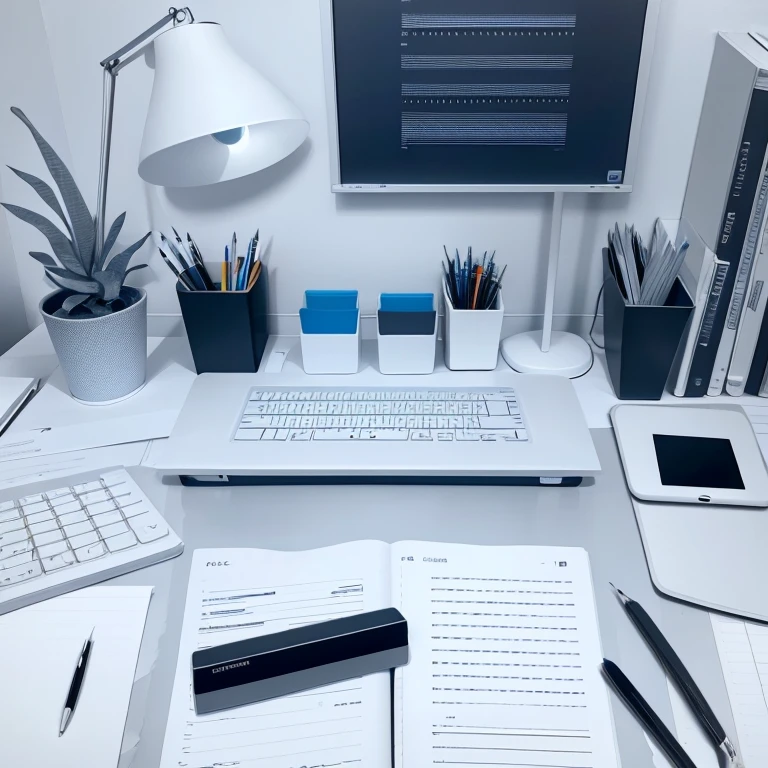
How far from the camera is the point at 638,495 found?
2.93 feet

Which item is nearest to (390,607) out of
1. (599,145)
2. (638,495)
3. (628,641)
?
(628,641)

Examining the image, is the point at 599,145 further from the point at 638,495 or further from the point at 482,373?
the point at 638,495

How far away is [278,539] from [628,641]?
0.40 m

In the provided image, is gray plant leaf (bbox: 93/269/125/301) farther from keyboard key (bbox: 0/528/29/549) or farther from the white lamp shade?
keyboard key (bbox: 0/528/29/549)

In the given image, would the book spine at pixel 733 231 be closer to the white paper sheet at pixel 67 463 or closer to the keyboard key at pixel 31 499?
the white paper sheet at pixel 67 463

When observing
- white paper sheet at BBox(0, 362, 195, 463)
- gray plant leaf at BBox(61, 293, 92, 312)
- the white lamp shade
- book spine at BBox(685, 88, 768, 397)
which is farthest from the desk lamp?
book spine at BBox(685, 88, 768, 397)

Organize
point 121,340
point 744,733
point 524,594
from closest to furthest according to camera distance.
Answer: point 744,733 → point 524,594 → point 121,340

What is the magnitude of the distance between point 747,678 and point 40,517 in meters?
0.79

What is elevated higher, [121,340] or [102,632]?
[121,340]

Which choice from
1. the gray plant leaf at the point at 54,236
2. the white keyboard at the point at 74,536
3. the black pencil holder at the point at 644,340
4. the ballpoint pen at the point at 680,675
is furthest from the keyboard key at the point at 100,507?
the black pencil holder at the point at 644,340

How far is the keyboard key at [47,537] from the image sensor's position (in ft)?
2.71

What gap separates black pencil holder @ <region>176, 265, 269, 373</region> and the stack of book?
0.65 meters

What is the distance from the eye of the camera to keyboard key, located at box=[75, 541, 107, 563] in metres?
0.81

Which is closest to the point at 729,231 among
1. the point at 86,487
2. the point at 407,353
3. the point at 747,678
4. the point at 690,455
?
the point at 690,455
